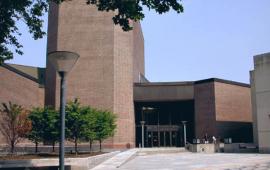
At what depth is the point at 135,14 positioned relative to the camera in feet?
39.1

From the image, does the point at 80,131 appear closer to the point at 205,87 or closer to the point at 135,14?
the point at 135,14

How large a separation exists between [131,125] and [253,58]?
1661 centimetres

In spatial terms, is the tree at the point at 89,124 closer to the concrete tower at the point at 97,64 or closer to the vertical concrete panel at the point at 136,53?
the concrete tower at the point at 97,64

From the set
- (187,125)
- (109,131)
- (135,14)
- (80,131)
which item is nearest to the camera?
(135,14)

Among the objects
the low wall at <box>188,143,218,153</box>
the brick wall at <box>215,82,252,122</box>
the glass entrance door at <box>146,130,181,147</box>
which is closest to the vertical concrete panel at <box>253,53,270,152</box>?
the low wall at <box>188,143,218,153</box>

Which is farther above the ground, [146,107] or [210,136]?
[146,107]

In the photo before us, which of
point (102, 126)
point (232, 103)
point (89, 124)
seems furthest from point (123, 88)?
point (89, 124)

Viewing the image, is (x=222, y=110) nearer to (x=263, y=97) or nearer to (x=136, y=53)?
(x=263, y=97)

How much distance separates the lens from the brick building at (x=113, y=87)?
45688mm

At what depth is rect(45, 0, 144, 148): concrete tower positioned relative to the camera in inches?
1800

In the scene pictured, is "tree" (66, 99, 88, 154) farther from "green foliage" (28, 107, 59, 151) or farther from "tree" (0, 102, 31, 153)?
"tree" (0, 102, 31, 153)

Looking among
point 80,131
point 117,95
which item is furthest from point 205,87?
point 80,131

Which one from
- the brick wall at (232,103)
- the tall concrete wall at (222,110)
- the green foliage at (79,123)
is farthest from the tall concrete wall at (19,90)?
the brick wall at (232,103)

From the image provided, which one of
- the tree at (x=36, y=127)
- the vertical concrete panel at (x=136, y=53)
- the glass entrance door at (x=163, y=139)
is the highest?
the vertical concrete panel at (x=136, y=53)
